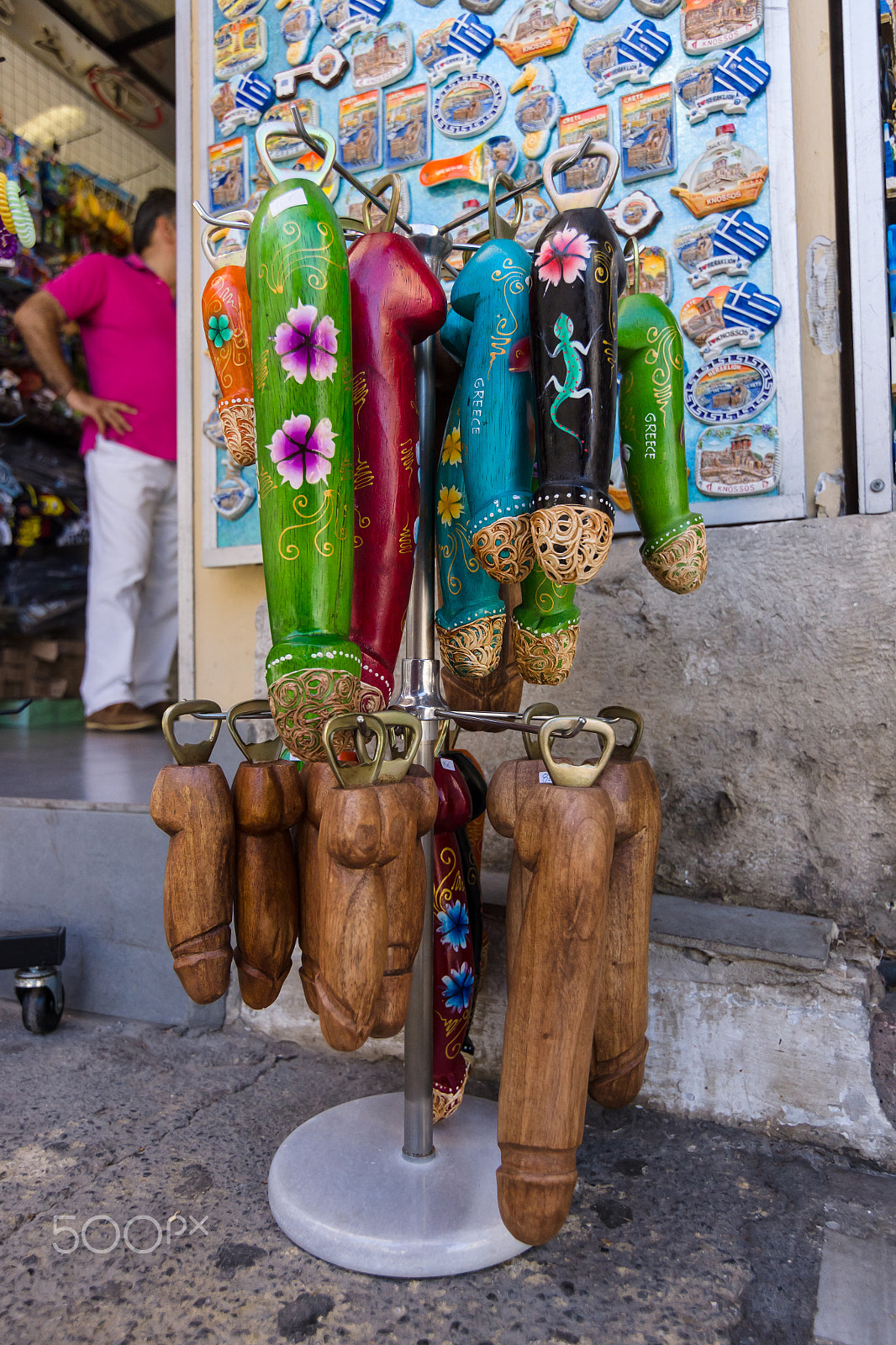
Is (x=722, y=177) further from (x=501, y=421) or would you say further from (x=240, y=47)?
(x=240, y=47)

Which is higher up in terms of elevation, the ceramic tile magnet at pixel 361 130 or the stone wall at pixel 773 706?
Result: the ceramic tile magnet at pixel 361 130

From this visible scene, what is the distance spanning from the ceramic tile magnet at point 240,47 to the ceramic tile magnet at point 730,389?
0.94 m

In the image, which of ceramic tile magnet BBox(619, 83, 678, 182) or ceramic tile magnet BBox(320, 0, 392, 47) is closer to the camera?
ceramic tile magnet BBox(619, 83, 678, 182)

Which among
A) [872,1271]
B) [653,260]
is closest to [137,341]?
[653,260]

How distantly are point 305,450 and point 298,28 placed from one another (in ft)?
3.90

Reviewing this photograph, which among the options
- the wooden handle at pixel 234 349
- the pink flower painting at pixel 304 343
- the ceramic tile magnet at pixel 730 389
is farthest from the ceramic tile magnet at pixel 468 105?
the pink flower painting at pixel 304 343

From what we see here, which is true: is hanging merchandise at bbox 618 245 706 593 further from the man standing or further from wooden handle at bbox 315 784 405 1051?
the man standing

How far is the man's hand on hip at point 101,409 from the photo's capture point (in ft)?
7.07

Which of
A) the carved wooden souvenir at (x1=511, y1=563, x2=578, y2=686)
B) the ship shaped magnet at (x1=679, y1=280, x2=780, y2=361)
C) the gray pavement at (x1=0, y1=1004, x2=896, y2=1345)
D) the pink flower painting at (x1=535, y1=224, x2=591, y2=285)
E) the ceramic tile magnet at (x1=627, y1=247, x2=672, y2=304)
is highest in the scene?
the ceramic tile magnet at (x1=627, y1=247, x2=672, y2=304)

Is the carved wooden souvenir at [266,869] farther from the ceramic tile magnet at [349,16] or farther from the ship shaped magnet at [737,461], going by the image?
the ceramic tile magnet at [349,16]

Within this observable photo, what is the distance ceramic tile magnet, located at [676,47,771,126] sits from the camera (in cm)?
107

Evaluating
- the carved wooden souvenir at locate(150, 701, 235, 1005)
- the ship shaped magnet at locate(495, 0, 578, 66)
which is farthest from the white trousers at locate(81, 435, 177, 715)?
the carved wooden souvenir at locate(150, 701, 235, 1005)

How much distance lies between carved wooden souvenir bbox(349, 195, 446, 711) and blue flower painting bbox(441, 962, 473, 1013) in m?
0.29

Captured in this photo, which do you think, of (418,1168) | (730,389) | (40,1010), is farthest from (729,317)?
(40,1010)
